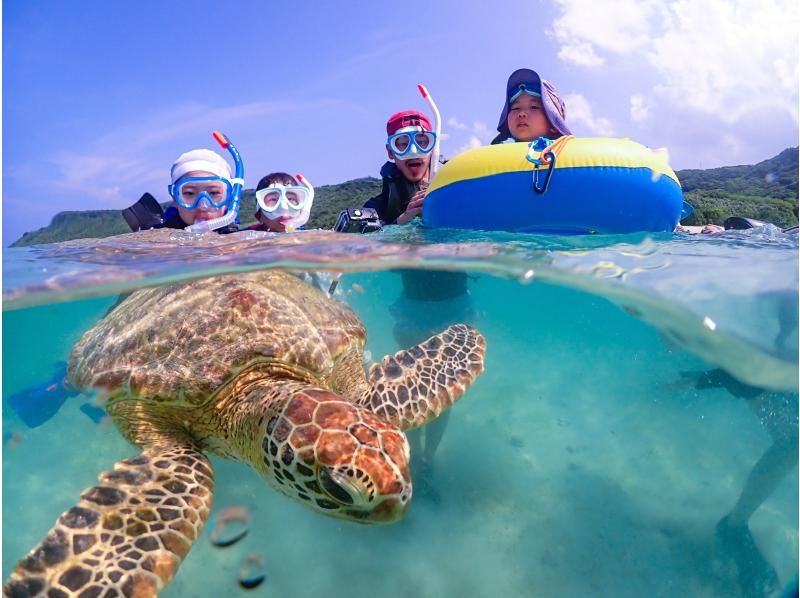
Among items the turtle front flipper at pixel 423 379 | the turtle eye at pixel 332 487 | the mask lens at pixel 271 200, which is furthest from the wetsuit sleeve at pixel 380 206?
the turtle eye at pixel 332 487

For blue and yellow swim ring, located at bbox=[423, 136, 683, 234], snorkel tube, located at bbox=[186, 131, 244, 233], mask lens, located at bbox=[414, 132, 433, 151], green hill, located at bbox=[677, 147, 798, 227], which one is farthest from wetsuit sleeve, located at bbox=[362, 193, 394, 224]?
green hill, located at bbox=[677, 147, 798, 227]

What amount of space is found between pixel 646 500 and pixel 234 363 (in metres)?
5.44

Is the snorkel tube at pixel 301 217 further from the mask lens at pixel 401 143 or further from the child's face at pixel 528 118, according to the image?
the child's face at pixel 528 118

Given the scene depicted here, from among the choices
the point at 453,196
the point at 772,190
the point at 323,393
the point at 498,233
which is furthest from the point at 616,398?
the point at 323,393

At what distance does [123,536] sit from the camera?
8.36ft

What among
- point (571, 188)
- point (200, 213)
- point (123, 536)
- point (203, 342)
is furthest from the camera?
point (200, 213)

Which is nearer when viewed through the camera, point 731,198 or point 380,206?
point 380,206

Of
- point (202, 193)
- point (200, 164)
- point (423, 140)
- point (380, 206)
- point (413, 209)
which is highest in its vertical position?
point (200, 164)

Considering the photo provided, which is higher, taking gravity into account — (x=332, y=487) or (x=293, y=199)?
(x=293, y=199)

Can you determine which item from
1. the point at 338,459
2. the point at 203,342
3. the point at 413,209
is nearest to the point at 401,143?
the point at 413,209

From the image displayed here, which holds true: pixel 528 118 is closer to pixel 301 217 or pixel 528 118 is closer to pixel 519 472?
pixel 301 217

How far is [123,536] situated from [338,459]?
4.28ft

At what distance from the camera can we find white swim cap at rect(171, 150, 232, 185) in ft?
21.0

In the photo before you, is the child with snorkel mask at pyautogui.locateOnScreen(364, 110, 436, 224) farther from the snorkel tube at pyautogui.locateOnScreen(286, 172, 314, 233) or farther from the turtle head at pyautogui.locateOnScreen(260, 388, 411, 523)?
the turtle head at pyautogui.locateOnScreen(260, 388, 411, 523)
